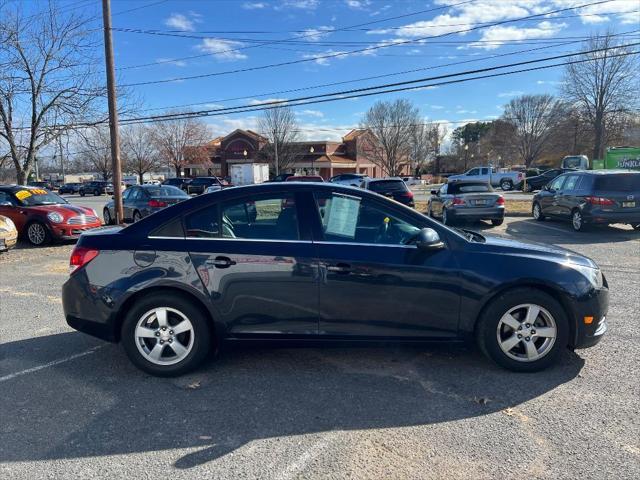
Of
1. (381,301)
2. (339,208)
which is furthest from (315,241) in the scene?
(381,301)

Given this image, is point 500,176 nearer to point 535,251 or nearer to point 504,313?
point 535,251

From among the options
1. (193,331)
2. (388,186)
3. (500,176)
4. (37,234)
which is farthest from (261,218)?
(500,176)

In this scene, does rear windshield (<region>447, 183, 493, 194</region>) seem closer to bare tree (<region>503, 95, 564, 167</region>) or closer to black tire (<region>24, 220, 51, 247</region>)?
black tire (<region>24, 220, 51, 247</region>)

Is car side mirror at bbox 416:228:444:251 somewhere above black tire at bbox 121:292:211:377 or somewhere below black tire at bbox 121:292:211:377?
above

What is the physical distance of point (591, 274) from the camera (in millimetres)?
3723

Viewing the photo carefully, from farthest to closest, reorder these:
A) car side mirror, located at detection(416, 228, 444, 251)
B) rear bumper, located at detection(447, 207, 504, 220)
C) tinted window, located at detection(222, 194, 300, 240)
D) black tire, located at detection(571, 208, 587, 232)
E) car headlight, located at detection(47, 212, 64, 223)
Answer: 1. rear bumper, located at detection(447, 207, 504, 220)
2. black tire, located at detection(571, 208, 587, 232)
3. car headlight, located at detection(47, 212, 64, 223)
4. tinted window, located at detection(222, 194, 300, 240)
5. car side mirror, located at detection(416, 228, 444, 251)

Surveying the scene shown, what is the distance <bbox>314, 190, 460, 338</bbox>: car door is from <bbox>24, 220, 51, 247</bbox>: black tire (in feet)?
33.8

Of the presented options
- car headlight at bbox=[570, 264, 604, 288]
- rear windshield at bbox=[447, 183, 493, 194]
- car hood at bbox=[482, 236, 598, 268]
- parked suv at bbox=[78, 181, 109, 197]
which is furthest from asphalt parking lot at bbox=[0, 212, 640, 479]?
parked suv at bbox=[78, 181, 109, 197]

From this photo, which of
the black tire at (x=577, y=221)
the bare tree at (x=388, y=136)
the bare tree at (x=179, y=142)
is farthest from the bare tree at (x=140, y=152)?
the black tire at (x=577, y=221)

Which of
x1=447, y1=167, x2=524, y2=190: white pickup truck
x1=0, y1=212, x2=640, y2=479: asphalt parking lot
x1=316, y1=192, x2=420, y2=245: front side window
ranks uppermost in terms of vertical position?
x1=447, y1=167, x2=524, y2=190: white pickup truck

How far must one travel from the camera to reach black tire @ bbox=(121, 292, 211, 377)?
3664mm

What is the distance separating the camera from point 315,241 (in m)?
3.62

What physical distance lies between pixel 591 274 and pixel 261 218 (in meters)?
2.82

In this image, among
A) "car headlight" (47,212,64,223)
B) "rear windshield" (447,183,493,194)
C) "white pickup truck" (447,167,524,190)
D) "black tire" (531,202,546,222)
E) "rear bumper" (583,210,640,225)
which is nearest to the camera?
"car headlight" (47,212,64,223)
